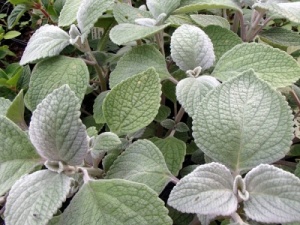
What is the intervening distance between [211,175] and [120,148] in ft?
0.71

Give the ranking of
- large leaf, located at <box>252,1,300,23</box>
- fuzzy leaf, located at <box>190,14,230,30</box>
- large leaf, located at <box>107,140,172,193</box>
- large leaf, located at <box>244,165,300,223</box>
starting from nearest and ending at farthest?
large leaf, located at <box>244,165,300,223</box>, large leaf, located at <box>107,140,172,193</box>, large leaf, located at <box>252,1,300,23</box>, fuzzy leaf, located at <box>190,14,230,30</box>

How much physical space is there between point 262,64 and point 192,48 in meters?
0.11

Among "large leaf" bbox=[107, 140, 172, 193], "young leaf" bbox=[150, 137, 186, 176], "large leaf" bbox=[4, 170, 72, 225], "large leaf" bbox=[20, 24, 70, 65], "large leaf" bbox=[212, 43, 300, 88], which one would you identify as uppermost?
"large leaf" bbox=[212, 43, 300, 88]

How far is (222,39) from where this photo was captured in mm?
786

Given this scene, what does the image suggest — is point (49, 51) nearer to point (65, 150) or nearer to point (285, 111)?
point (65, 150)

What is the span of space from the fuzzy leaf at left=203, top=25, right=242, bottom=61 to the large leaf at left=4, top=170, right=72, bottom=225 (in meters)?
0.38

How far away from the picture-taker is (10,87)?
2.99 feet

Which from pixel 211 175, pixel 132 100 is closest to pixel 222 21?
pixel 132 100

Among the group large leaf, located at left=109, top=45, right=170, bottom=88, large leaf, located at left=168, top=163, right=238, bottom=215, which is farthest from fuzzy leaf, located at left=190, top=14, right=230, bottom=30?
large leaf, located at left=168, top=163, right=238, bottom=215

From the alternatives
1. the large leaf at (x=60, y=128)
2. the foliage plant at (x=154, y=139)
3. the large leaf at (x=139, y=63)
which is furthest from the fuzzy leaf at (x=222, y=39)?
the large leaf at (x=60, y=128)

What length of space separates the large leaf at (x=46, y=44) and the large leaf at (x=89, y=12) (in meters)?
0.05

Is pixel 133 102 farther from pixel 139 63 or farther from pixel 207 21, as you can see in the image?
pixel 207 21

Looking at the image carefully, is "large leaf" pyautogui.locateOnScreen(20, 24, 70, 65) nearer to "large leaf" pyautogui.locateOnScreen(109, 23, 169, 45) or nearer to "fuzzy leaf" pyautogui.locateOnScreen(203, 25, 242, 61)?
"large leaf" pyautogui.locateOnScreen(109, 23, 169, 45)

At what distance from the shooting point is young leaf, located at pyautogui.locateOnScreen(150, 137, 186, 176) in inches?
27.4
